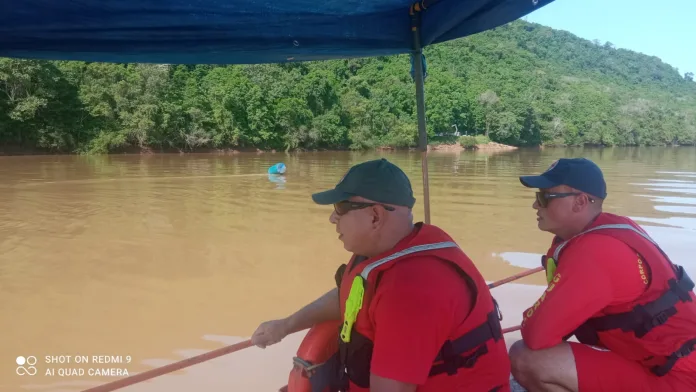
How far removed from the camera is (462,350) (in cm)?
134

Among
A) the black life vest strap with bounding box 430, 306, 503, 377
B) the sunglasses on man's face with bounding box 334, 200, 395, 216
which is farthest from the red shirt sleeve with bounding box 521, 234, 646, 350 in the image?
the sunglasses on man's face with bounding box 334, 200, 395, 216

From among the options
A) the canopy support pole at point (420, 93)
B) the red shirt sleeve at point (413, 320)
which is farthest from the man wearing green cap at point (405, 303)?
the canopy support pole at point (420, 93)

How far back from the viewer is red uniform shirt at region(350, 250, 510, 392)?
1.20 m

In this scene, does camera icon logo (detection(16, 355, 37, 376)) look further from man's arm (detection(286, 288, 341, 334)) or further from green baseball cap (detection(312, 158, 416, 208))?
green baseball cap (detection(312, 158, 416, 208))

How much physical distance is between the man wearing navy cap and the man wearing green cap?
0.43 meters

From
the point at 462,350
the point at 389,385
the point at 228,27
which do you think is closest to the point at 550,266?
the point at 462,350

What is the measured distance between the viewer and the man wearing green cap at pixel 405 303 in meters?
1.20

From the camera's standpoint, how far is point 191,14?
7.29 ft

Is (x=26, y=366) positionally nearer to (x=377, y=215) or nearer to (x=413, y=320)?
(x=377, y=215)

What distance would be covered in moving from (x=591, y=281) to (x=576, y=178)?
418 millimetres

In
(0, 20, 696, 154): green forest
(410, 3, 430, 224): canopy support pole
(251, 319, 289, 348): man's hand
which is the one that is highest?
(0, 20, 696, 154): green forest

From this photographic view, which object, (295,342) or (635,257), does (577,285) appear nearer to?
(635,257)

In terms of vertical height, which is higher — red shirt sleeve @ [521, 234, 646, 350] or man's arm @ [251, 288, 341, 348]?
red shirt sleeve @ [521, 234, 646, 350]

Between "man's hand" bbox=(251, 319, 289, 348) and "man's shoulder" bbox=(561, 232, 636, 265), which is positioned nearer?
"man's shoulder" bbox=(561, 232, 636, 265)
